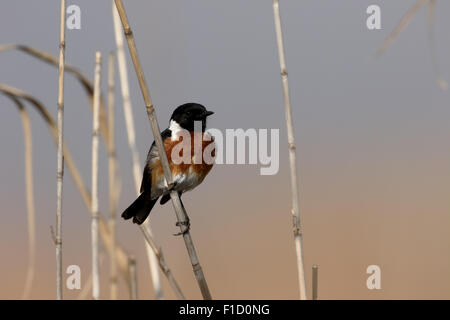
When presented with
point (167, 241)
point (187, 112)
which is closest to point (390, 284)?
point (167, 241)

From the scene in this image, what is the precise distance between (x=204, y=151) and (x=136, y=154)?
1.04 feet

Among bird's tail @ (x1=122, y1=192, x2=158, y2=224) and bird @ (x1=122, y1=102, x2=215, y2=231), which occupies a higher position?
bird @ (x1=122, y1=102, x2=215, y2=231)

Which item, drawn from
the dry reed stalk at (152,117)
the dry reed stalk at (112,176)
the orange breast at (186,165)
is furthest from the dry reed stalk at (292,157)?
the dry reed stalk at (112,176)

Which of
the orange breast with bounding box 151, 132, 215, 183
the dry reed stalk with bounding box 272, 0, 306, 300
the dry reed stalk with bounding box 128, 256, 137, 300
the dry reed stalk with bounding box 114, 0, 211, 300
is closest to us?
the dry reed stalk with bounding box 114, 0, 211, 300

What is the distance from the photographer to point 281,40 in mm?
2350

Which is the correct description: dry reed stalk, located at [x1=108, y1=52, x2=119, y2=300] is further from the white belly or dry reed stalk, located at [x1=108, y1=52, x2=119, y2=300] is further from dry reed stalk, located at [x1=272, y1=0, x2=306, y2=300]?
dry reed stalk, located at [x1=272, y1=0, x2=306, y2=300]

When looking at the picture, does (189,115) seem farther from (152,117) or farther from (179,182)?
(152,117)

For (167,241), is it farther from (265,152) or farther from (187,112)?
(265,152)

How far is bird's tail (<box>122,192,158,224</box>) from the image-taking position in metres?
2.95

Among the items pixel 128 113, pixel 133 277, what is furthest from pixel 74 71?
pixel 133 277

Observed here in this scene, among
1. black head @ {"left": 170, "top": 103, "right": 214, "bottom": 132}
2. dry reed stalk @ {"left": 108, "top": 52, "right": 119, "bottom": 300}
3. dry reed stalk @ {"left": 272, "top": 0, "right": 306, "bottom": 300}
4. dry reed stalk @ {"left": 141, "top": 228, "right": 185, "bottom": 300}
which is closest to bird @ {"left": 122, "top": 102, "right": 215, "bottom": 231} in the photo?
black head @ {"left": 170, "top": 103, "right": 214, "bottom": 132}

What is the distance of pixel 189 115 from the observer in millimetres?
3043

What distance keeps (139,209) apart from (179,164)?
0.91 feet

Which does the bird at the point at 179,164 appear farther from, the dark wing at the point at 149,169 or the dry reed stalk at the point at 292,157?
the dry reed stalk at the point at 292,157
